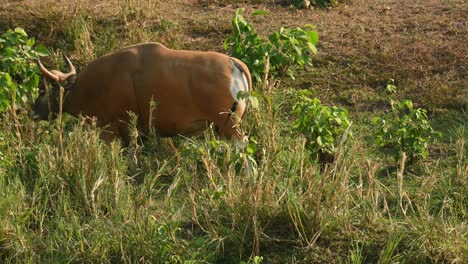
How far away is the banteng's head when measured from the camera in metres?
8.98

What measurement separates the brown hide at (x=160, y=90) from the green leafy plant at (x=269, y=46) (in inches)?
39.4

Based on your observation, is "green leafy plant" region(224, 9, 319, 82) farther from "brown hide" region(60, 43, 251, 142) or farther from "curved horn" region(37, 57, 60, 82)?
"curved horn" region(37, 57, 60, 82)

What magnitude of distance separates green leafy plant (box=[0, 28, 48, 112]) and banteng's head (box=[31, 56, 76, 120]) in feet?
0.56

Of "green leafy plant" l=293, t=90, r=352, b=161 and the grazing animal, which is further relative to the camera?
the grazing animal

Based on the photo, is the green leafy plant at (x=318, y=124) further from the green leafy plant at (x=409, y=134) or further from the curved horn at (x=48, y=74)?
the curved horn at (x=48, y=74)

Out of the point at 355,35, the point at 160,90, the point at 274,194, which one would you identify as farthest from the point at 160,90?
the point at 355,35

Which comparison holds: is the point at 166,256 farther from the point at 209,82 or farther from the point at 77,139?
the point at 209,82

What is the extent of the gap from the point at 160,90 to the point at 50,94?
1.27 metres

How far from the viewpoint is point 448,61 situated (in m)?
10.4

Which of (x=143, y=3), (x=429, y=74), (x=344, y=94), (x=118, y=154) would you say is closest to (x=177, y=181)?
(x=118, y=154)

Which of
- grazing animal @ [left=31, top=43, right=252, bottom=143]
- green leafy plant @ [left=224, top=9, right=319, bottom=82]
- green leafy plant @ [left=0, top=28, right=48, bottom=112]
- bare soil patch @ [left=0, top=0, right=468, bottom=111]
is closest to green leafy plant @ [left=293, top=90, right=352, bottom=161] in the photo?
grazing animal @ [left=31, top=43, right=252, bottom=143]

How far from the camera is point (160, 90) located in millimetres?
8430

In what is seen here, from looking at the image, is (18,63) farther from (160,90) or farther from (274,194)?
(274,194)

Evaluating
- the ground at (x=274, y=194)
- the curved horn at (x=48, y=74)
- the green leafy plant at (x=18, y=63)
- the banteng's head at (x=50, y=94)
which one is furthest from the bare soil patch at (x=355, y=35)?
the green leafy plant at (x=18, y=63)
